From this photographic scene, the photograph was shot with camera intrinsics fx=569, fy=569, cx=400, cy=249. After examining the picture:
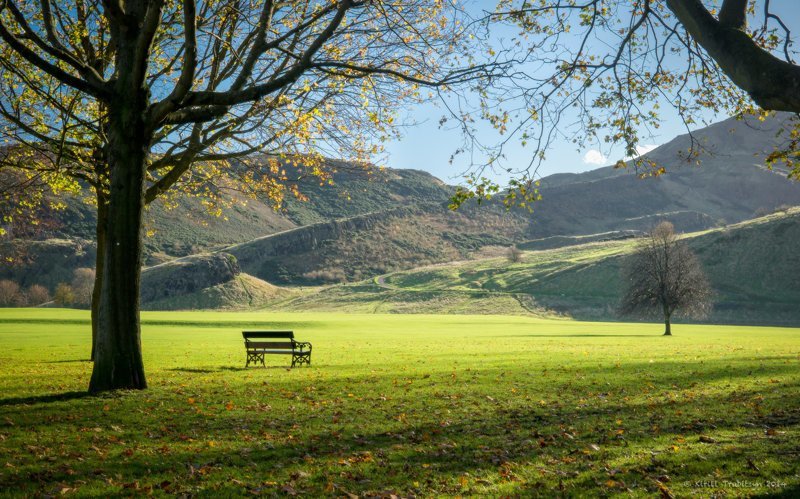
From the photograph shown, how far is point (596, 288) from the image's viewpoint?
9831 cm

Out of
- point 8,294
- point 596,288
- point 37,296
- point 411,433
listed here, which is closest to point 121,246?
point 411,433

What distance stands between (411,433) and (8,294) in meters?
115

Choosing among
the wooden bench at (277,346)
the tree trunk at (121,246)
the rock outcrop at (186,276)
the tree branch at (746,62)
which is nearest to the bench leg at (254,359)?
the wooden bench at (277,346)

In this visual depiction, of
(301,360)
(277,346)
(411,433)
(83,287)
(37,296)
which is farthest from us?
(37,296)

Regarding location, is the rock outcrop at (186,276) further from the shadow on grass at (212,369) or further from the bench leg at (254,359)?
the shadow on grass at (212,369)

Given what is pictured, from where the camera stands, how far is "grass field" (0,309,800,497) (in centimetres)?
624

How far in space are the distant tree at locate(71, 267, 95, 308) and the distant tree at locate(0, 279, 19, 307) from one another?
9365 millimetres

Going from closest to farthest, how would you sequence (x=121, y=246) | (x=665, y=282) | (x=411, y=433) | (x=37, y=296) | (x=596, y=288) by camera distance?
(x=411, y=433)
(x=121, y=246)
(x=665, y=282)
(x=596, y=288)
(x=37, y=296)

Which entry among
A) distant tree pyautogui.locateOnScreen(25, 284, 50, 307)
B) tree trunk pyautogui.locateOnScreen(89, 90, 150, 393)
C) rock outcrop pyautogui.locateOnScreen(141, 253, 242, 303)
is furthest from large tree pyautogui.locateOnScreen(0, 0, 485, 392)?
distant tree pyautogui.locateOnScreen(25, 284, 50, 307)

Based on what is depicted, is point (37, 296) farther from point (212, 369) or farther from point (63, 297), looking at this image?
point (212, 369)

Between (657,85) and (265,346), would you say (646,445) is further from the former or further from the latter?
(265,346)

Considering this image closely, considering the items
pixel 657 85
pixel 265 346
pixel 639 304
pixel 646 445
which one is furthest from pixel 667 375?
pixel 639 304

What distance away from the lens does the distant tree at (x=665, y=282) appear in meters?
50.6

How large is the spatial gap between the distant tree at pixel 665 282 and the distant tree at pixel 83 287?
83.8m
